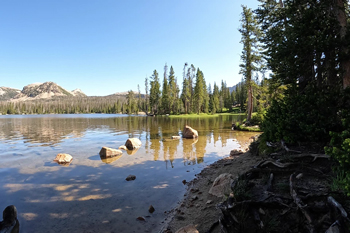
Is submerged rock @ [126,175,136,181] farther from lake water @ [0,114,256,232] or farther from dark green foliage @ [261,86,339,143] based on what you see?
dark green foliage @ [261,86,339,143]

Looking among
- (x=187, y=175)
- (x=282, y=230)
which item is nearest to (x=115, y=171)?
(x=187, y=175)

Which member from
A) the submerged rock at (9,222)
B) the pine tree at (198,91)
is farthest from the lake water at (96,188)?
the pine tree at (198,91)

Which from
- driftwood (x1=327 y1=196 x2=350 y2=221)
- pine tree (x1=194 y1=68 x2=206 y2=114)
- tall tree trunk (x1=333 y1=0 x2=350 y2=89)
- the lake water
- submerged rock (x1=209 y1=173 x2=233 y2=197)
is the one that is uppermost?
pine tree (x1=194 y1=68 x2=206 y2=114)

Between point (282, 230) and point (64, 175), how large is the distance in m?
10.9

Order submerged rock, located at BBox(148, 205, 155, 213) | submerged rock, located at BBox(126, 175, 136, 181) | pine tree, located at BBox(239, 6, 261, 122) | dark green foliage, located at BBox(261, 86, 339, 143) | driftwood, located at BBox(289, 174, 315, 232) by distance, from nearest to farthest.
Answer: driftwood, located at BBox(289, 174, 315, 232)
dark green foliage, located at BBox(261, 86, 339, 143)
submerged rock, located at BBox(148, 205, 155, 213)
submerged rock, located at BBox(126, 175, 136, 181)
pine tree, located at BBox(239, 6, 261, 122)

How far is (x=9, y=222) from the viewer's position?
5828 millimetres

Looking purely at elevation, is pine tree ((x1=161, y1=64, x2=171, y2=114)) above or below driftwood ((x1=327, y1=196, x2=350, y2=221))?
above

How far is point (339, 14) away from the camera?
7.54 meters

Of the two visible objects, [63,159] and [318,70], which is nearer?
[318,70]

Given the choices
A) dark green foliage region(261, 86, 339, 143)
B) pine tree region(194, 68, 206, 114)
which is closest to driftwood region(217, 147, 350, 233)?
dark green foliage region(261, 86, 339, 143)

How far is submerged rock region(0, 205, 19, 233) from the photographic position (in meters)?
5.60

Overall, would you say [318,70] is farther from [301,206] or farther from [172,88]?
[172,88]

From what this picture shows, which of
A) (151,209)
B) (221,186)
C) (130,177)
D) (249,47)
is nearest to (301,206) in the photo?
(221,186)

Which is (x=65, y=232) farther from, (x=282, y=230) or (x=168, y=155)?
(x=168, y=155)
